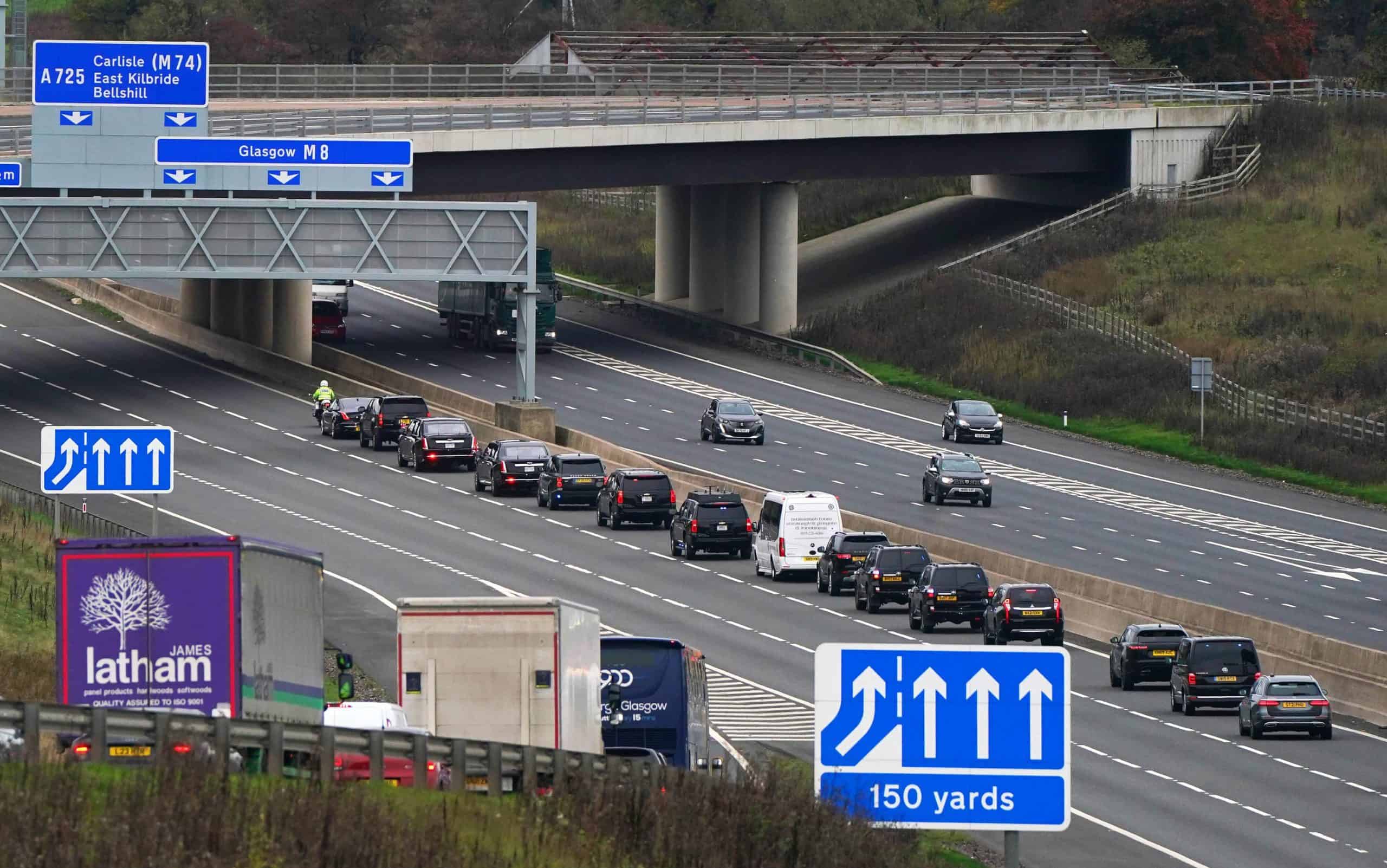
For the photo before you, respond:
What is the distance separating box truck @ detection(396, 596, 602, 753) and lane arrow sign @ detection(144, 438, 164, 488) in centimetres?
603

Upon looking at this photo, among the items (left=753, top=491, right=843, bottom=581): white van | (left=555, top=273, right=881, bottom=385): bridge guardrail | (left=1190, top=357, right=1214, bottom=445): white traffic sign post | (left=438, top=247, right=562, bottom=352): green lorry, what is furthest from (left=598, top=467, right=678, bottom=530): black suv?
(left=555, top=273, right=881, bottom=385): bridge guardrail

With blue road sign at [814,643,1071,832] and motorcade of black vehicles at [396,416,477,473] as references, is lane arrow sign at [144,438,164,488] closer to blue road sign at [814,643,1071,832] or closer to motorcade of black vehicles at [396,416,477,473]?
blue road sign at [814,643,1071,832]

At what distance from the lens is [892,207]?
11412cm

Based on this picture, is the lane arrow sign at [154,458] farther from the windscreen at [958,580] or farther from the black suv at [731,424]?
the black suv at [731,424]

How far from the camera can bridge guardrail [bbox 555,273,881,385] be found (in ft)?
299

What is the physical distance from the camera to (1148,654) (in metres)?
41.6

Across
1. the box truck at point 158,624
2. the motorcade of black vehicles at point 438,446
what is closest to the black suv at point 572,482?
the motorcade of black vehicles at point 438,446

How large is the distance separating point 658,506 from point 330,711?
3402 centimetres

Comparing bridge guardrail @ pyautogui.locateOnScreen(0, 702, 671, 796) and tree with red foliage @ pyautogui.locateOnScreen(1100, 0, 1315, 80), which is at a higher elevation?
tree with red foliage @ pyautogui.locateOnScreen(1100, 0, 1315, 80)

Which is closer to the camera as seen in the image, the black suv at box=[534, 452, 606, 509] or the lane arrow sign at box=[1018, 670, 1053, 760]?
the lane arrow sign at box=[1018, 670, 1053, 760]

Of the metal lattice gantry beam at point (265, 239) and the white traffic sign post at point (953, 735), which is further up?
the metal lattice gantry beam at point (265, 239)

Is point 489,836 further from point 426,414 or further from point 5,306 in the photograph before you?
point 5,306

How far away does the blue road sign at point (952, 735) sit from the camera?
11508 millimetres

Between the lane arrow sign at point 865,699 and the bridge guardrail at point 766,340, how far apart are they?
77.3 m
